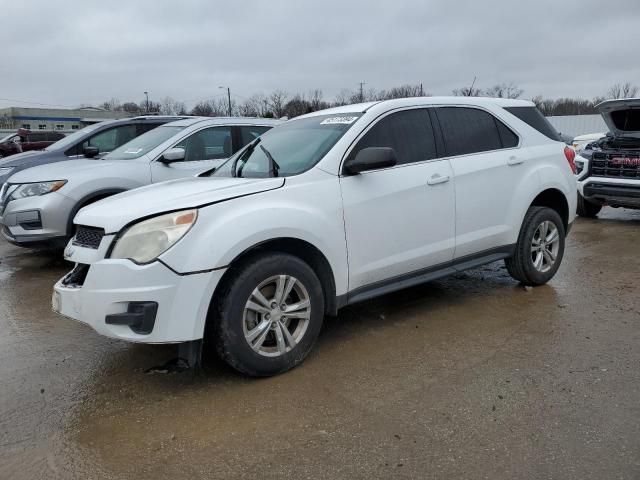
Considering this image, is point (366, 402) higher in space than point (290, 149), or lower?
lower

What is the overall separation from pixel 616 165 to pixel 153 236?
8.30 m

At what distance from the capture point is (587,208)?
10.1m

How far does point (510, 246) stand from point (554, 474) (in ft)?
9.23

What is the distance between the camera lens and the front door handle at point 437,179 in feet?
14.2

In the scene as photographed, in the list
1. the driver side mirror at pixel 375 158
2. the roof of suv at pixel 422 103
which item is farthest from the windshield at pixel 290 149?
the driver side mirror at pixel 375 158

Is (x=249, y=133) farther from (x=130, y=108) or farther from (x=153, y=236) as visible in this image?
(x=130, y=108)

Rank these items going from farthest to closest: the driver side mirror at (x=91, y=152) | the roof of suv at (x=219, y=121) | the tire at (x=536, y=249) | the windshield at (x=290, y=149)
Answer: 1. the driver side mirror at (x=91, y=152)
2. the roof of suv at (x=219, y=121)
3. the tire at (x=536, y=249)
4. the windshield at (x=290, y=149)

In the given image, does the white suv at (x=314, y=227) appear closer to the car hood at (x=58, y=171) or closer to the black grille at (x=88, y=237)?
the black grille at (x=88, y=237)

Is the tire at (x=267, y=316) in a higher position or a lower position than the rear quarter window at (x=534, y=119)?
lower

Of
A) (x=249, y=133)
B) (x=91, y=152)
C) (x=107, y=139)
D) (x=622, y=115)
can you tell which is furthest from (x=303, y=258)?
(x=622, y=115)

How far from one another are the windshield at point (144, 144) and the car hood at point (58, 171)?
0.29 meters

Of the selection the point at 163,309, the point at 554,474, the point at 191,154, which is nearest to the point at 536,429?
the point at 554,474

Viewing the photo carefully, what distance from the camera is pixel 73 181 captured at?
6406 millimetres

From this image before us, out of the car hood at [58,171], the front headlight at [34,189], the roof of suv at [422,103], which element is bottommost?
the front headlight at [34,189]
